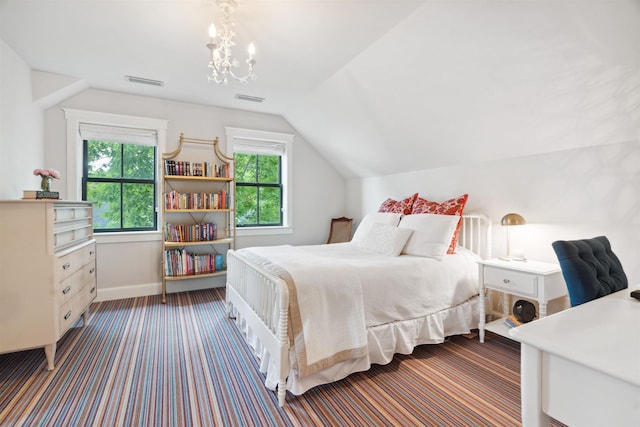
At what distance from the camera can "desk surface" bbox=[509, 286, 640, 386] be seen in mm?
692

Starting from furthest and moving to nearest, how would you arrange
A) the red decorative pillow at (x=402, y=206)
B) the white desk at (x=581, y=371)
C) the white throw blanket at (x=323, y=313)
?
the red decorative pillow at (x=402, y=206) < the white throw blanket at (x=323, y=313) < the white desk at (x=581, y=371)

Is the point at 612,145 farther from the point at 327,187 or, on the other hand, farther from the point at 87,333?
the point at 87,333

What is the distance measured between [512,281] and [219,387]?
7.29ft

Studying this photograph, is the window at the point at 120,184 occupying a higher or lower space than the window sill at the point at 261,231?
higher

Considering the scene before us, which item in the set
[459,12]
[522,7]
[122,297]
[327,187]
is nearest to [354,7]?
[459,12]

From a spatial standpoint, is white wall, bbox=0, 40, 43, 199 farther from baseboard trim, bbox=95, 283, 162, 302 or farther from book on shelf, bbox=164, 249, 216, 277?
book on shelf, bbox=164, 249, 216, 277

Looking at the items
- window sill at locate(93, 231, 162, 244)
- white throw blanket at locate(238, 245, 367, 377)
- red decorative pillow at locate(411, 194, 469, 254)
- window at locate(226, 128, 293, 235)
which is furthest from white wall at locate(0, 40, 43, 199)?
red decorative pillow at locate(411, 194, 469, 254)

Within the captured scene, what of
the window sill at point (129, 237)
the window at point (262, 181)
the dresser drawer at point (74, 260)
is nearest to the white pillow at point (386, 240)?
the window at point (262, 181)

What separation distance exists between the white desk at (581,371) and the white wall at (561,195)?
1.63 metres

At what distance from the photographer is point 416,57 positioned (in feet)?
8.25

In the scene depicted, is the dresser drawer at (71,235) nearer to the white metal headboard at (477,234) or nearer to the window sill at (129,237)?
the window sill at (129,237)

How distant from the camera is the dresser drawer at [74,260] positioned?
7.25ft

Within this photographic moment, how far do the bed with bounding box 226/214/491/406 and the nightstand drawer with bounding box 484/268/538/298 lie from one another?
0.70 ft

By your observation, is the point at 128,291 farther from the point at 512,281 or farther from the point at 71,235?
the point at 512,281
